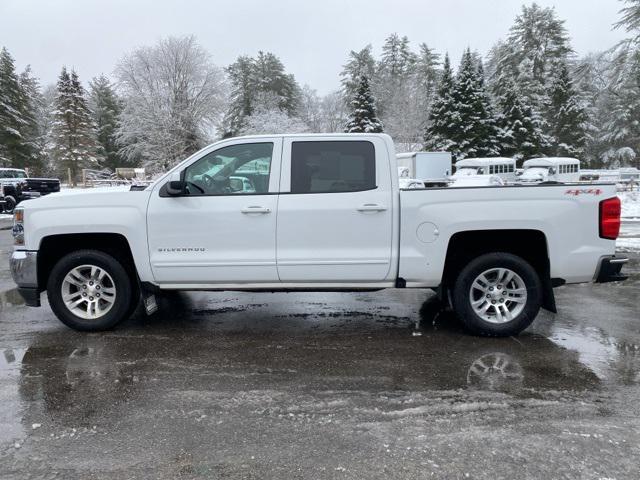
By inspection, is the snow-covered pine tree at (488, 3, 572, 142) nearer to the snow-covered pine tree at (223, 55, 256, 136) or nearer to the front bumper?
the snow-covered pine tree at (223, 55, 256, 136)

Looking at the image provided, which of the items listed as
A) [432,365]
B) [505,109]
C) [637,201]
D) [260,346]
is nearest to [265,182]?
[260,346]

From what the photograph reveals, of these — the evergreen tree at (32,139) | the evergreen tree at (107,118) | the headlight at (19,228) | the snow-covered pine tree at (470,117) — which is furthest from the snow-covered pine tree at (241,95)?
the headlight at (19,228)

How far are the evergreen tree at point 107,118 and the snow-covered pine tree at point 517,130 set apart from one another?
4561cm

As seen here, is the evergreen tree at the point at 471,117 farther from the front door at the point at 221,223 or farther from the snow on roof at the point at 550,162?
the front door at the point at 221,223

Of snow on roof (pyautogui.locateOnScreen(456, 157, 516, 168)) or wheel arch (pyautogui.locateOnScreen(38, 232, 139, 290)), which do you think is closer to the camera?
wheel arch (pyautogui.locateOnScreen(38, 232, 139, 290))

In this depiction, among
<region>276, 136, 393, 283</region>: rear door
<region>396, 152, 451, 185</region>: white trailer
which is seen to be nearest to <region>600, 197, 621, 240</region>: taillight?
<region>276, 136, 393, 283</region>: rear door

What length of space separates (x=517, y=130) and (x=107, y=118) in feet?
166

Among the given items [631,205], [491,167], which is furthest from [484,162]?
[631,205]

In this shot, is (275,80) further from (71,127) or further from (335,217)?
(335,217)

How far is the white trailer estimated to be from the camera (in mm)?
37875

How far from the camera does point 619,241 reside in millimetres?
11812

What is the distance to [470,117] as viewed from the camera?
156 ft

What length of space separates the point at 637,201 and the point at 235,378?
28.1 metres

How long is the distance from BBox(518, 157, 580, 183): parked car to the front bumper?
1526 inches
